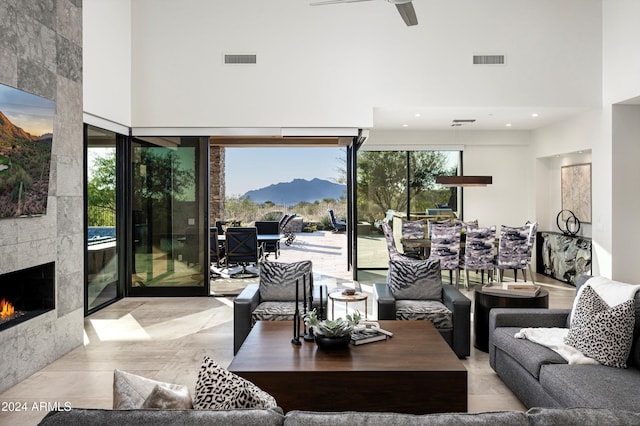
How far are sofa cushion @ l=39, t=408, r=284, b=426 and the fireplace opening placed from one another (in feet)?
10.0

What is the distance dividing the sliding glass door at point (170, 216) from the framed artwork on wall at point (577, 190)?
6096 mm

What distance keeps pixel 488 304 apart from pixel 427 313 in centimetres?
56

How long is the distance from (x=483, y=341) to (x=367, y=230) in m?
5.16

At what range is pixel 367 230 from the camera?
951 cm

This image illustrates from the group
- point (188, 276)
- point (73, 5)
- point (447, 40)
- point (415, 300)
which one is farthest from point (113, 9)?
point (415, 300)

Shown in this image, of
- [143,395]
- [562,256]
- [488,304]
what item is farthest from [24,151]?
[562,256]

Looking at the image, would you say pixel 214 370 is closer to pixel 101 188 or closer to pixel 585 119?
pixel 101 188

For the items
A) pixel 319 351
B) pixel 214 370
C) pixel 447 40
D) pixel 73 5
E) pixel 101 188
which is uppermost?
pixel 447 40

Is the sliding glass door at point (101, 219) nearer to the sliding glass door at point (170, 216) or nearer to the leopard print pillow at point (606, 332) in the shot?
the sliding glass door at point (170, 216)

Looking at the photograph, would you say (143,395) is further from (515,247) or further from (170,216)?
(515,247)

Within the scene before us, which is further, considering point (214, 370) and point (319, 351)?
point (319, 351)

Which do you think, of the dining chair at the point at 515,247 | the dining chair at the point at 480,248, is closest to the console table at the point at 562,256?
the dining chair at the point at 515,247

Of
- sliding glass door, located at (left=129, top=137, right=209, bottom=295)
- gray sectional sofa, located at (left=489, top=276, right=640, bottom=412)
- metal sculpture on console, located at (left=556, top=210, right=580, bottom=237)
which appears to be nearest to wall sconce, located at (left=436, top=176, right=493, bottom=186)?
metal sculpture on console, located at (left=556, top=210, right=580, bottom=237)

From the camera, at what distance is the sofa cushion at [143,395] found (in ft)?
5.03
